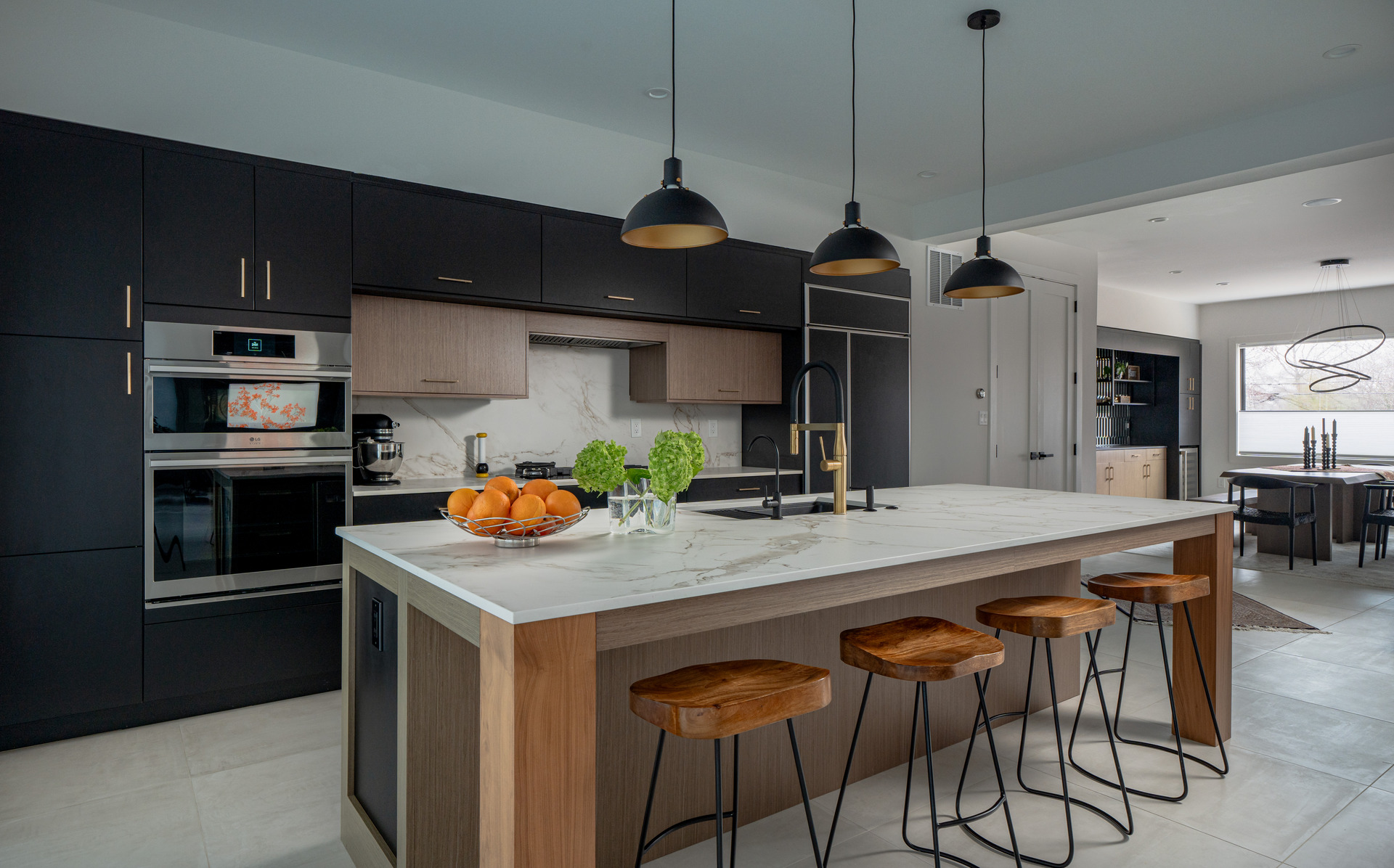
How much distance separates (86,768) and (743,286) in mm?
3683

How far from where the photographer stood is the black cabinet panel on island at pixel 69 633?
2.67 meters

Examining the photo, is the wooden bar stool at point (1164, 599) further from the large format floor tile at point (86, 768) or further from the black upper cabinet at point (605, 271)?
the large format floor tile at point (86, 768)

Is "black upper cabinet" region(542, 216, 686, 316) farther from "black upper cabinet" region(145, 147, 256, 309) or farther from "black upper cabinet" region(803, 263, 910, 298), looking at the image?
"black upper cabinet" region(145, 147, 256, 309)

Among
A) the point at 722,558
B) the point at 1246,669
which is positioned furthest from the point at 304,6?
the point at 1246,669

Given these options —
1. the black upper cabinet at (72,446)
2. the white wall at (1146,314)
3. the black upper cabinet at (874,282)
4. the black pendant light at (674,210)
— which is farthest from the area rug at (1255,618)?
the white wall at (1146,314)

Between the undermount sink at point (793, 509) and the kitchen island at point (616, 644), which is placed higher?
the undermount sink at point (793, 509)

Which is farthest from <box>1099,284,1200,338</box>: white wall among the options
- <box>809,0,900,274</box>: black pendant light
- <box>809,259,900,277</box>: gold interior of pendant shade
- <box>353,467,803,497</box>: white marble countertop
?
<box>809,0,900,274</box>: black pendant light

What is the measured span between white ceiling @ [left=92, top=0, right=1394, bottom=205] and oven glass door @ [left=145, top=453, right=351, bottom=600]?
6.05 ft

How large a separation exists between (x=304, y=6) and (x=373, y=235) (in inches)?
35.4

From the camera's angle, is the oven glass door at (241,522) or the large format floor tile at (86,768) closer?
the large format floor tile at (86,768)

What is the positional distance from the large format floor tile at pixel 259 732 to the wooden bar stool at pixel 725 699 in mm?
1731

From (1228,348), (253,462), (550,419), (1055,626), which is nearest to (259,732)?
(253,462)

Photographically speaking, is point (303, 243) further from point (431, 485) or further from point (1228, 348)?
point (1228, 348)

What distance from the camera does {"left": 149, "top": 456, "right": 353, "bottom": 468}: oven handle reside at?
2912mm
